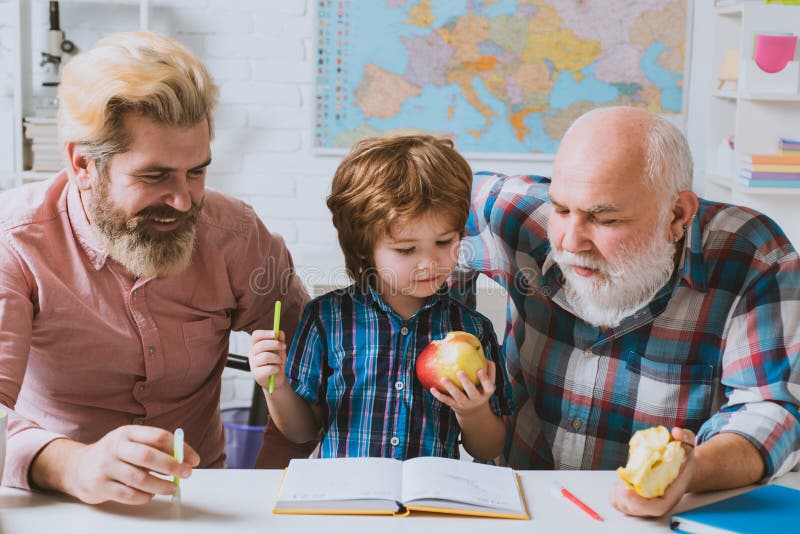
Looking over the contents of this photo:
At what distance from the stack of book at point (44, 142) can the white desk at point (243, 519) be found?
7.45 ft

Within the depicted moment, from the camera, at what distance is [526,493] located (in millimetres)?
1327

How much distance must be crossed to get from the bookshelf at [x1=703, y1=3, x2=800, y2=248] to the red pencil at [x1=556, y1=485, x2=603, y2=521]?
2165 millimetres

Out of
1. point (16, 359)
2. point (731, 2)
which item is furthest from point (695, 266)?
point (731, 2)

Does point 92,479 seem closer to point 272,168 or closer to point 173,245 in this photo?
point 173,245

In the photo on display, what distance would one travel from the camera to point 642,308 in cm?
167

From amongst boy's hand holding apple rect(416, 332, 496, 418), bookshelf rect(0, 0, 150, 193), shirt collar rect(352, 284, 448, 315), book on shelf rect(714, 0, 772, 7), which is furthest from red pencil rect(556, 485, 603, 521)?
bookshelf rect(0, 0, 150, 193)

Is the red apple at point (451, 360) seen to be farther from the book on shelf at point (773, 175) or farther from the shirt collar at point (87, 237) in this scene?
the book on shelf at point (773, 175)

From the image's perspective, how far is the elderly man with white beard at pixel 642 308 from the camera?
61.3 inches

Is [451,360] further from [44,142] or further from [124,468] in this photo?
[44,142]

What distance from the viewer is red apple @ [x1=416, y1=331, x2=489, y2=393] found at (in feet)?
4.83

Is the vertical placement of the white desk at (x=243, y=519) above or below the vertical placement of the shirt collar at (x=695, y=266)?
below

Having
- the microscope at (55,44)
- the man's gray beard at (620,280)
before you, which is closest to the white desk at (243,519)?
the man's gray beard at (620,280)

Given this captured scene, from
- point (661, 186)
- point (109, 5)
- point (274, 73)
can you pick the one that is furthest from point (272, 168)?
point (661, 186)

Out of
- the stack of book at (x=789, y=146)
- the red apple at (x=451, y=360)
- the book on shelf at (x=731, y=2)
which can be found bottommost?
the red apple at (x=451, y=360)
